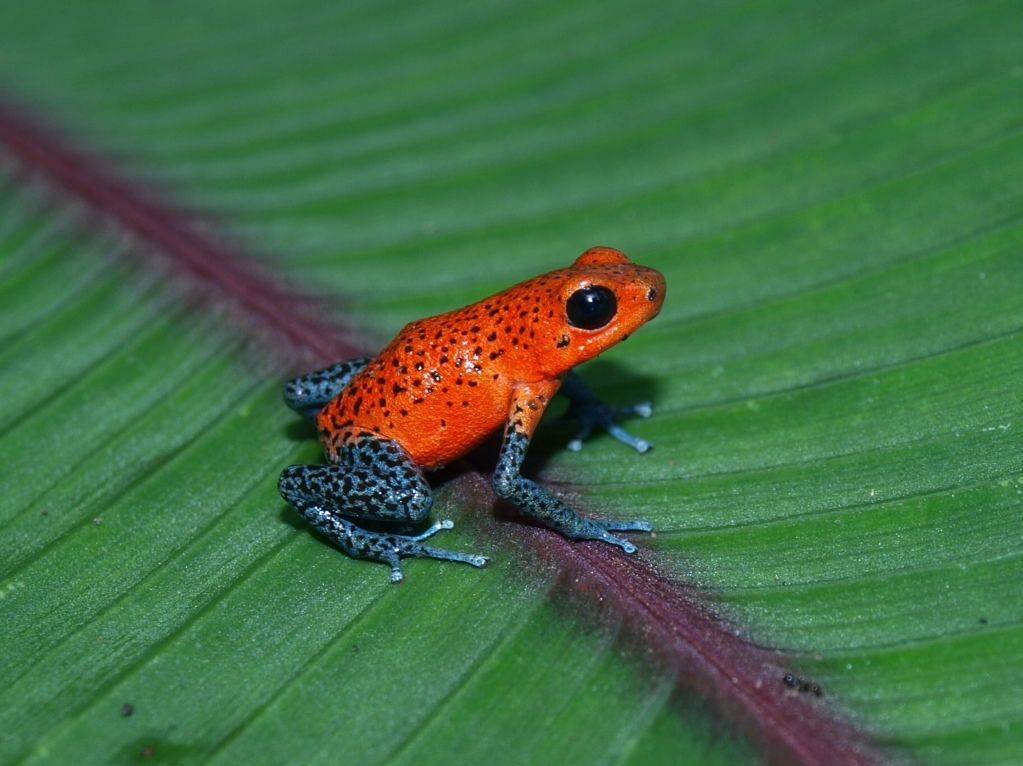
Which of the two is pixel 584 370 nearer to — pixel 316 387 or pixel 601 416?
pixel 601 416

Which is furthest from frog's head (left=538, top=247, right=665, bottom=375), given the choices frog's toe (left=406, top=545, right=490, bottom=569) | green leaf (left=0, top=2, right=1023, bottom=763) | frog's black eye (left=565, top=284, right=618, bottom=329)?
frog's toe (left=406, top=545, right=490, bottom=569)

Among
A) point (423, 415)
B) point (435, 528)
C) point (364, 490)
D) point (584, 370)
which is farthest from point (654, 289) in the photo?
point (364, 490)

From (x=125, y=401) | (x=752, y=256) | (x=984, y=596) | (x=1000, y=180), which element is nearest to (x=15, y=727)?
(x=125, y=401)

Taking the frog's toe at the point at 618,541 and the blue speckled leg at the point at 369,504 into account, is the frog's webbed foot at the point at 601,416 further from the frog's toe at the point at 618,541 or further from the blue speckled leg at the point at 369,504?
the blue speckled leg at the point at 369,504

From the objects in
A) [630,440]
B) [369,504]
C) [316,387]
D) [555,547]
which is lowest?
[555,547]

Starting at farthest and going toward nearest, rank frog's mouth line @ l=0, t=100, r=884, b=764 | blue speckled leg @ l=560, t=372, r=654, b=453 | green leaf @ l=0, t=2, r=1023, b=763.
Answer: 1. blue speckled leg @ l=560, t=372, r=654, b=453
2. green leaf @ l=0, t=2, r=1023, b=763
3. frog's mouth line @ l=0, t=100, r=884, b=764

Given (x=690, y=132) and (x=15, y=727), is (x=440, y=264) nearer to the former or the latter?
(x=690, y=132)

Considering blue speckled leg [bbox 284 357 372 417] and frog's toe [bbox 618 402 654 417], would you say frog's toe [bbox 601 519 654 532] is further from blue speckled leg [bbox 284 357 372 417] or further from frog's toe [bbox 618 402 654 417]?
blue speckled leg [bbox 284 357 372 417]

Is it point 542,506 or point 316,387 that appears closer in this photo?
point 542,506
